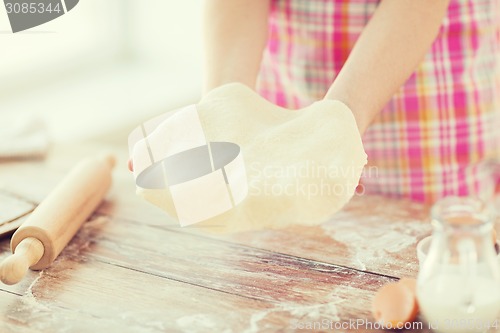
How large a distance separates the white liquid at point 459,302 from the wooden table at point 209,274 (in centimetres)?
8

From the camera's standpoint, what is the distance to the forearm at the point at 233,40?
43.5 inches

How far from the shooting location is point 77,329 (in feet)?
2.63

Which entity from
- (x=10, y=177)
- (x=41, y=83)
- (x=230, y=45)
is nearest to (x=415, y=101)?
(x=230, y=45)

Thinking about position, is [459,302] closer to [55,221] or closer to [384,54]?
[384,54]

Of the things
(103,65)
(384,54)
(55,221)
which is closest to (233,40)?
(384,54)

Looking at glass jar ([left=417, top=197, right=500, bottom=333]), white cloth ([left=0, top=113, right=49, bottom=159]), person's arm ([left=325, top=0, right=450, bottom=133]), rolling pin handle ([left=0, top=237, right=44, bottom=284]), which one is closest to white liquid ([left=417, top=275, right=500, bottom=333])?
glass jar ([left=417, top=197, right=500, bottom=333])

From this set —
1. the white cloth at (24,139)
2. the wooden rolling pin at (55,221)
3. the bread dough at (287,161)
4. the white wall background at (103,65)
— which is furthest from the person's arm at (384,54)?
the white wall background at (103,65)

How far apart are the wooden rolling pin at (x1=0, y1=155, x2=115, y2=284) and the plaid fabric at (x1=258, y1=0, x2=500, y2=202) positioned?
16.4 inches

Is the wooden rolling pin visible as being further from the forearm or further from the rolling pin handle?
the forearm

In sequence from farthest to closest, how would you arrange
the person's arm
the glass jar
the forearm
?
the forearm
the person's arm
the glass jar

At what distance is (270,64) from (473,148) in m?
0.40

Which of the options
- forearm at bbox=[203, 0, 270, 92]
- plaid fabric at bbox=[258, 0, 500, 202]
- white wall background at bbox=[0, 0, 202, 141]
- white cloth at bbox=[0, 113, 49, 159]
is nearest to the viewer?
forearm at bbox=[203, 0, 270, 92]

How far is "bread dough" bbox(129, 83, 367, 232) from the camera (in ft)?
2.73

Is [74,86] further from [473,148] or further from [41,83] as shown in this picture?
[473,148]
